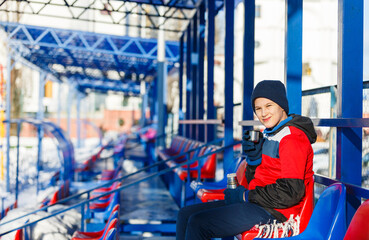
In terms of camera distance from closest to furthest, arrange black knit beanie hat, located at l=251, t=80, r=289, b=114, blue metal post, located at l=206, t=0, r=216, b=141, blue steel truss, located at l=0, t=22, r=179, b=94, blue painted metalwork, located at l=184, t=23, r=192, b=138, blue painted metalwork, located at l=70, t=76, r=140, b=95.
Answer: black knit beanie hat, located at l=251, t=80, r=289, b=114 < blue metal post, located at l=206, t=0, r=216, b=141 < blue painted metalwork, located at l=184, t=23, r=192, b=138 < blue steel truss, located at l=0, t=22, r=179, b=94 < blue painted metalwork, located at l=70, t=76, r=140, b=95

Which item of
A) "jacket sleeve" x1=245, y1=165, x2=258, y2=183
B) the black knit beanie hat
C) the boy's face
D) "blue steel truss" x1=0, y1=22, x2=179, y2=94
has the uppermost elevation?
"blue steel truss" x1=0, y1=22, x2=179, y2=94

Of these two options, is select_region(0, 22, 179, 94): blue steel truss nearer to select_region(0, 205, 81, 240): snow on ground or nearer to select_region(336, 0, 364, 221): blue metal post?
select_region(0, 205, 81, 240): snow on ground

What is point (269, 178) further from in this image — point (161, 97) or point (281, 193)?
point (161, 97)

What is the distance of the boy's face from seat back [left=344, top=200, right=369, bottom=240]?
91 cm

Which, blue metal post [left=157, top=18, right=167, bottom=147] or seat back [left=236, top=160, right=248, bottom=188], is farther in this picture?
blue metal post [left=157, top=18, right=167, bottom=147]

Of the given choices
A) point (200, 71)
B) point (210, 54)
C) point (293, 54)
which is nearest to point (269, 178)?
point (293, 54)

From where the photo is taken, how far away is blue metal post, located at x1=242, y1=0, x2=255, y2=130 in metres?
5.06

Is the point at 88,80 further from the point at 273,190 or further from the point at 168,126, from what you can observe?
the point at 273,190

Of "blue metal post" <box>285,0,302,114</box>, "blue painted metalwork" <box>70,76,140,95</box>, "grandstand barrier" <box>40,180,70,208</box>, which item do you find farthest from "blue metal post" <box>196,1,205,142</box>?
"blue painted metalwork" <box>70,76,140,95</box>

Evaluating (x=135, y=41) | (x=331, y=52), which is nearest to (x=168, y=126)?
(x=135, y=41)

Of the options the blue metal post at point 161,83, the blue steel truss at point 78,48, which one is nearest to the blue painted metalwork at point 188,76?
the blue metal post at point 161,83

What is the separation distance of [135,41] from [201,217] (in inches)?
543

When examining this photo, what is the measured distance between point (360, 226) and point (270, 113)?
1.02 m

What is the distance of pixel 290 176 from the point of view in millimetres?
2443
